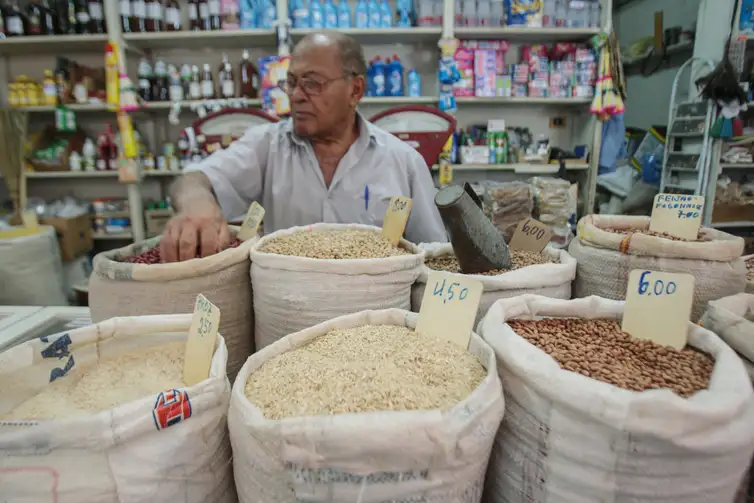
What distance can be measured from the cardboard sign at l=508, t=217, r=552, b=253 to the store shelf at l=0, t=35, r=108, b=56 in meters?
3.43

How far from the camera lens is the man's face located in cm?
152

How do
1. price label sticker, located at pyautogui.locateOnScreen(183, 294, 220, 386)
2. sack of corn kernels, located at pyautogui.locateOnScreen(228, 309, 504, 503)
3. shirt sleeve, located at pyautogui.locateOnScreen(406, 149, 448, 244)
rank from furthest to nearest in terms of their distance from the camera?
shirt sleeve, located at pyautogui.locateOnScreen(406, 149, 448, 244) → price label sticker, located at pyautogui.locateOnScreen(183, 294, 220, 386) → sack of corn kernels, located at pyautogui.locateOnScreen(228, 309, 504, 503)

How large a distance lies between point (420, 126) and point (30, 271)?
2506mm

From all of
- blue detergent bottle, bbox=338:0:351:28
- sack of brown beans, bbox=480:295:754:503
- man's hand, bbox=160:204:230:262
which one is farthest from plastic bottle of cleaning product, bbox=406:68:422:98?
sack of brown beans, bbox=480:295:754:503

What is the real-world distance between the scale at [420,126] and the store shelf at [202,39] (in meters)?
1.13

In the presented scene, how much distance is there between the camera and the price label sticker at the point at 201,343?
646 millimetres

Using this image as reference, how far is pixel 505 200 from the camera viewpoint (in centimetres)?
318

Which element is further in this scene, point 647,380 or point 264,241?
point 264,241

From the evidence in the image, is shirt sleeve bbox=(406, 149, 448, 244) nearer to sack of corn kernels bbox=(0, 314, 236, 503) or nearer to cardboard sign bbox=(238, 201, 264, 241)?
cardboard sign bbox=(238, 201, 264, 241)

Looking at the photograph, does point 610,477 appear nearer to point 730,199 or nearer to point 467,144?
point 467,144

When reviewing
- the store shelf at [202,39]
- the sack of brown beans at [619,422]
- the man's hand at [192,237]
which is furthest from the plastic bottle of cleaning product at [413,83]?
the sack of brown beans at [619,422]

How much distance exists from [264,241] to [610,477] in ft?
2.54

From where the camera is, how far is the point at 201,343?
0.66 metres

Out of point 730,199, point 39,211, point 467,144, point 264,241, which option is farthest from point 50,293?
point 730,199
